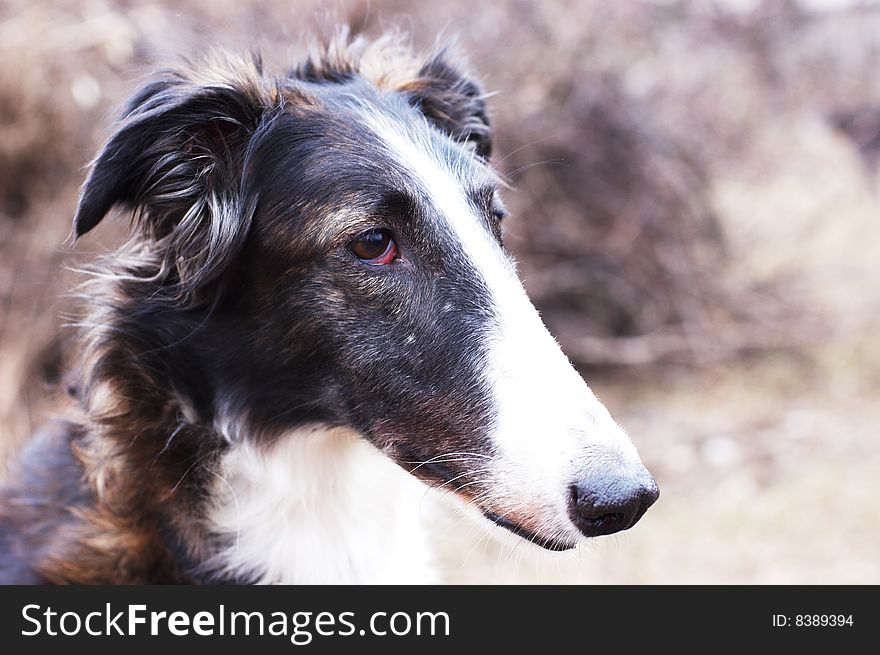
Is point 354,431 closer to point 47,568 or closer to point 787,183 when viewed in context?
point 47,568

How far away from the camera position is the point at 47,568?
2.89 meters

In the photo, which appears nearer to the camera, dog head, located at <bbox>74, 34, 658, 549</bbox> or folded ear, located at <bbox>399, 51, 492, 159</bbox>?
dog head, located at <bbox>74, 34, 658, 549</bbox>

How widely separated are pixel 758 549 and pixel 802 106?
4086mm

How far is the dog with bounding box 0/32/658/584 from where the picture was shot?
248cm

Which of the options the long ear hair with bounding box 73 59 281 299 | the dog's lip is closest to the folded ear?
the long ear hair with bounding box 73 59 281 299

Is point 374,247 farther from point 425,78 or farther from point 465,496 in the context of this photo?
point 425,78

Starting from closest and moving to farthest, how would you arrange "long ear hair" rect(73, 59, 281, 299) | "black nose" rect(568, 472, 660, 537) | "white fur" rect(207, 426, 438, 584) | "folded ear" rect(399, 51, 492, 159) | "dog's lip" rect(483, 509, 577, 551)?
"black nose" rect(568, 472, 660, 537) → "dog's lip" rect(483, 509, 577, 551) → "long ear hair" rect(73, 59, 281, 299) → "white fur" rect(207, 426, 438, 584) → "folded ear" rect(399, 51, 492, 159)

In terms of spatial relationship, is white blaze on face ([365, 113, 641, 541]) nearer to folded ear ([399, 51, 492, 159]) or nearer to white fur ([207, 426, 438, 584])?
white fur ([207, 426, 438, 584])

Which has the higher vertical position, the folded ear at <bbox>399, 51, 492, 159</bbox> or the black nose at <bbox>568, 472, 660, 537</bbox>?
the folded ear at <bbox>399, 51, 492, 159</bbox>

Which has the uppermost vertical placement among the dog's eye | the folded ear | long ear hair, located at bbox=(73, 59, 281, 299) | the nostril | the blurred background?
the blurred background

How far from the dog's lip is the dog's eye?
75cm

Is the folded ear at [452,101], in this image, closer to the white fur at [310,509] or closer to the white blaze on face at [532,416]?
the white blaze on face at [532,416]

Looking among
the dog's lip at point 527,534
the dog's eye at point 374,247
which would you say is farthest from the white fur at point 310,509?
the dog's eye at point 374,247

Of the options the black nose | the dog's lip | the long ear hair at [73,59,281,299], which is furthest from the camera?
the long ear hair at [73,59,281,299]
